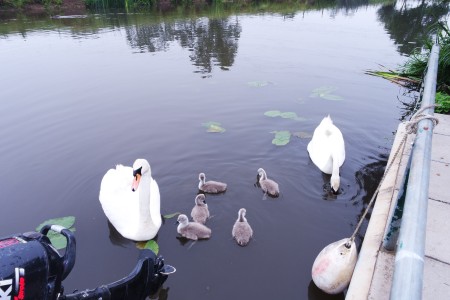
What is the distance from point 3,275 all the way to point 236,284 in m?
3.01

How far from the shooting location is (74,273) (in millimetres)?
5168

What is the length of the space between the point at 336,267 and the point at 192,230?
242 cm

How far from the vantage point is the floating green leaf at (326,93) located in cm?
1170

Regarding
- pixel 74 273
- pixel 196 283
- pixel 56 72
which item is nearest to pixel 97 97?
pixel 56 72

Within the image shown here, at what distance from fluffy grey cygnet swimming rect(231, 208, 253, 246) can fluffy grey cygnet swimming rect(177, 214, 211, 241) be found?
451 mm

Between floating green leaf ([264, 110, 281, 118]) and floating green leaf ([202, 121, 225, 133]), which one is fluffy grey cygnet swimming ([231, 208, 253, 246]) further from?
floating green leaf ([264, 110, 281, 118])

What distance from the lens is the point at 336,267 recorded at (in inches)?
167

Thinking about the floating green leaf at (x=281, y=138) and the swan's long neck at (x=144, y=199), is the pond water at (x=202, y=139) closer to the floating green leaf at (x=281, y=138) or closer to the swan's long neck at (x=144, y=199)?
the floating green leaf at (x=281, y=138)

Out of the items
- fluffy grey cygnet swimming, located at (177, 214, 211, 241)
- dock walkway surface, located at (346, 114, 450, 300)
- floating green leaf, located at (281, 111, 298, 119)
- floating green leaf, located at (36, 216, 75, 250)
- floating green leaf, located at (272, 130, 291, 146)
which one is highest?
dock walkway surface, located at (346, 114, 450, 300)

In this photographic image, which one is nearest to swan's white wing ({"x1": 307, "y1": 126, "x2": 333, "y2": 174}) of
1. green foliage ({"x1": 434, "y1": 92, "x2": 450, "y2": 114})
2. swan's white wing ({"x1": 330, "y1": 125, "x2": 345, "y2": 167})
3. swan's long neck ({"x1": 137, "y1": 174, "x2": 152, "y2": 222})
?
swan's white wing ({"x1": 330, "y1": 125, "x2": 345, "y2": 167})

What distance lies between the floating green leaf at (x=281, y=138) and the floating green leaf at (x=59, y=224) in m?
4.99

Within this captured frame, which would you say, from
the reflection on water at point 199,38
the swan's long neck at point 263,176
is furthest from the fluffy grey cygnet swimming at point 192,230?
the reflection on water at point 199,38

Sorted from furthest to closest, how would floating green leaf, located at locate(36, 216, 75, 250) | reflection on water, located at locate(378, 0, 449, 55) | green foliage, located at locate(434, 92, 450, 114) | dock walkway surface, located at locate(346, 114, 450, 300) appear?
reflection on water, located at locate(378, 0, 449, 55), green foliage, located at locate(434, 92, 450, 114), floating green leaf, located at locate(36, 216, 75, 250), dock walkway surface, located at locate(346, 114, 450, 300)

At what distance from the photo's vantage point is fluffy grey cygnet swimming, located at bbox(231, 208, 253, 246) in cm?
554
